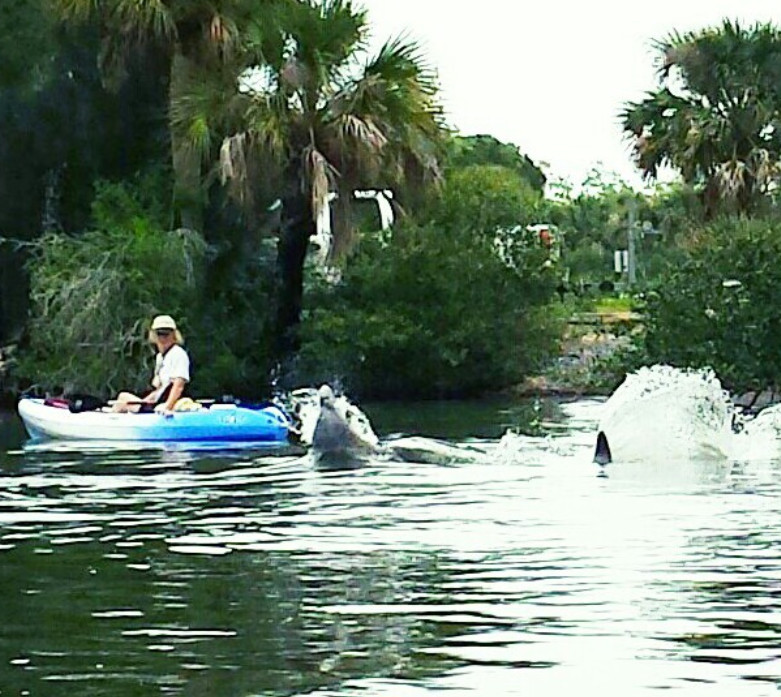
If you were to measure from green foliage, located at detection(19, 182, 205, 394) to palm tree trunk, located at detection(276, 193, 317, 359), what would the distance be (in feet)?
6.59

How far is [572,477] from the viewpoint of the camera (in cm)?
2162

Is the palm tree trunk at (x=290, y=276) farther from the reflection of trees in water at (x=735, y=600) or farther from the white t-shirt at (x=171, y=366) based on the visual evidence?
the reflection of trees in water at (x=735, y=600)

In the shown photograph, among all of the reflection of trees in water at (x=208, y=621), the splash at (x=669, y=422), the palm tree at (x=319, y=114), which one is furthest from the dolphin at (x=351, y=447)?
the palm tree at (x=319, y=114)

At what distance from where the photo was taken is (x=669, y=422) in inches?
949

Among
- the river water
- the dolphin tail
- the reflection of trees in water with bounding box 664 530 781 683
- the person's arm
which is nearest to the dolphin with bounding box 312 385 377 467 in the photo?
the river water

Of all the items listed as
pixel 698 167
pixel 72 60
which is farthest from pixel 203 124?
pixel 698 167

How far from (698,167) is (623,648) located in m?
29.9

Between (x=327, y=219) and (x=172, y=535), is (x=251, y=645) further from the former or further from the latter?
(x=327, y=219)

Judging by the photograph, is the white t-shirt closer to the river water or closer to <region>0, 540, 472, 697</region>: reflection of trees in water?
the river water

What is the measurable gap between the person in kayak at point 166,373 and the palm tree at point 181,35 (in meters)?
10.1

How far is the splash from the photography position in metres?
23.8

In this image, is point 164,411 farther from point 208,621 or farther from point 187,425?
point 208,621

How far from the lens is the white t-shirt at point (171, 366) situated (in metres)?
27.6

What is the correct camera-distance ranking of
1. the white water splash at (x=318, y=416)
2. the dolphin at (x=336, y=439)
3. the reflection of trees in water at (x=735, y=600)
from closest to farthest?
the reflection of trees in water at (x=735, y=600)
the dolphin at (x=336, y=439)
the white water splash at (x=318, y=416)
